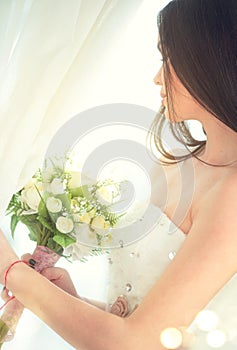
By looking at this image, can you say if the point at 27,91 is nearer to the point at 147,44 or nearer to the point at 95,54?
the point at 95,54

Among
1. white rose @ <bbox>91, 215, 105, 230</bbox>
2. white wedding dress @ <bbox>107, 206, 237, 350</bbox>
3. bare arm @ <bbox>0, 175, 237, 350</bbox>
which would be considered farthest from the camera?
white rose @ <bbox>91, 215, 105, 230</bbox>

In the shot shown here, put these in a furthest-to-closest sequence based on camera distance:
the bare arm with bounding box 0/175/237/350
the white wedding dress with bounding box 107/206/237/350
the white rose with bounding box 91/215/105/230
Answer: the white rose with bounding box 91/215/105/230 → the white wedding dress with bounding box 107/206/237/350 → the bare arm with bounding box 0/175/237/350

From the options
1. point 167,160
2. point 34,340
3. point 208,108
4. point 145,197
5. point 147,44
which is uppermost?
point 147,44

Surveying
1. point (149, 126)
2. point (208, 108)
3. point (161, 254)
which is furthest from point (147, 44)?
point (161, 254)

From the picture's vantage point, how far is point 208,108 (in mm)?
1001

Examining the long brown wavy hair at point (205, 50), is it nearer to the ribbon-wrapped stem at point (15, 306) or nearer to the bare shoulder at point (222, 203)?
the bare shoulder at point (222, 203)

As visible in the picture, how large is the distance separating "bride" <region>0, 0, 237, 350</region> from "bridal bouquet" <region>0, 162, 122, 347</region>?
62 millimetres

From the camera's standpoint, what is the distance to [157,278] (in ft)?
3.58

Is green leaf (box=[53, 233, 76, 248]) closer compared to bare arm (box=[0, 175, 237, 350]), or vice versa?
bare arm (box=[0, 175, 237, 350])

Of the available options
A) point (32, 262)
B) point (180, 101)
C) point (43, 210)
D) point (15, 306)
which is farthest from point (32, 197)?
point (180, 101)

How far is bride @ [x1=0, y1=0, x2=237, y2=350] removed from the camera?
0.88 metres

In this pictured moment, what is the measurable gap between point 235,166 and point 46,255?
1.50 feet

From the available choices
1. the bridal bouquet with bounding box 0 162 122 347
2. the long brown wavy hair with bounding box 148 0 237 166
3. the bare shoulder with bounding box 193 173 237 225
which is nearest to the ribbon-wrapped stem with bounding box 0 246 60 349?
the bridal bouquet with bounding box 0 162 122 347

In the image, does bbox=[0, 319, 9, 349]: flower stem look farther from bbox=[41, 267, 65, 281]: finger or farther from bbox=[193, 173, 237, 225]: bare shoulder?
bbox=[193, 173, 237, 225]: bare shoulder
